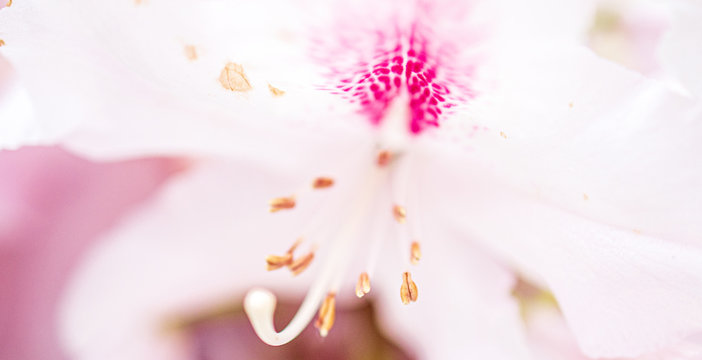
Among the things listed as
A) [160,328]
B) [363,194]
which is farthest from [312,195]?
[160,328]

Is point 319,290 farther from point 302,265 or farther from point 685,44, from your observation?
point 685,44

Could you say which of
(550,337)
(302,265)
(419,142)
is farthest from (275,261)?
(550,337)

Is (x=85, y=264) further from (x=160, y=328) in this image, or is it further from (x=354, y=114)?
(x=354, y=114)

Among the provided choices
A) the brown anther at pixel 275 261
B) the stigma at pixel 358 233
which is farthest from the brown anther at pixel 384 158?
the brown anther at pixel 275 261

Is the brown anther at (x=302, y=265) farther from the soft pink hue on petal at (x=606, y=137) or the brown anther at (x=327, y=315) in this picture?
the soft pink hue on petal at (x=606, y=137)

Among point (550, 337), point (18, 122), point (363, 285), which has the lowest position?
point (550, 337)

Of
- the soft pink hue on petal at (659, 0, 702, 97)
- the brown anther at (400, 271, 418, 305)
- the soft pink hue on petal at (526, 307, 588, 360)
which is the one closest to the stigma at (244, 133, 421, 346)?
the brown anther at (400, 271, 418, 305)
